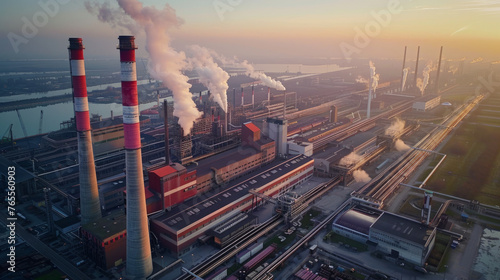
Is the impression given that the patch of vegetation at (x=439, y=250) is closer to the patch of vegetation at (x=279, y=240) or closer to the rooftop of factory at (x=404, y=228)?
the rooftop of factory at (x=404, y=228)

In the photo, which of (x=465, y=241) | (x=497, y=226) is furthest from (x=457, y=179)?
(x=465, y=241)

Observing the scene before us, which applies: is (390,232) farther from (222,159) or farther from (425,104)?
(425,104)

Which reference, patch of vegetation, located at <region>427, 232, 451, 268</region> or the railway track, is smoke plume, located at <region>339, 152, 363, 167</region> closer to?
the railway track

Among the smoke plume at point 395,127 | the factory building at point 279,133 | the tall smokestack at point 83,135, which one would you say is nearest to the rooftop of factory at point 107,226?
the tall smokestack at point 83,135

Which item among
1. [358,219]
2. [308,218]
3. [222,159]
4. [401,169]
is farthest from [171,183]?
[401,169]

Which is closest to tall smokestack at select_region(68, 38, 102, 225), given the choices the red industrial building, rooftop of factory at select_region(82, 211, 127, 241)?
rooftop of factory at select_region(82, 211, 127, 241)

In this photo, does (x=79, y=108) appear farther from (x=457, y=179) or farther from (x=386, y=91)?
(x=386, y=91)
